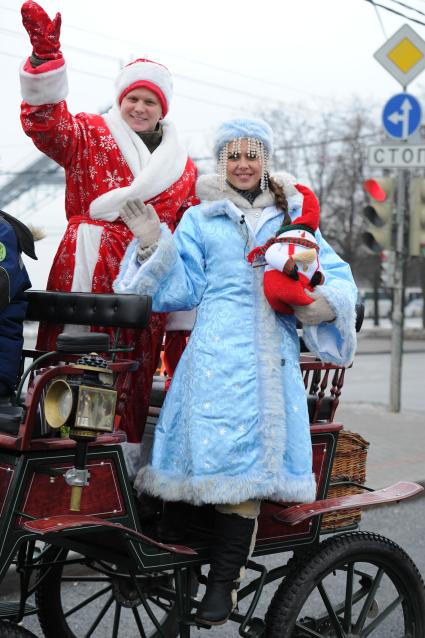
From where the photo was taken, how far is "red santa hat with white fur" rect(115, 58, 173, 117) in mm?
3617

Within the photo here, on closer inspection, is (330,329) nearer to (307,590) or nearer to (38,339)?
(307,590)

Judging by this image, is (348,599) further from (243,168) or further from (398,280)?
(398,280)

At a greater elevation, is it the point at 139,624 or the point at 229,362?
the point at 229,362

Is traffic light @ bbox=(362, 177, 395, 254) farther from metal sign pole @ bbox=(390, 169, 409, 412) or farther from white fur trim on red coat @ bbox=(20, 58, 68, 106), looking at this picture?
white fur trim on red coat @ bbox=(20, 58, 68, 106)

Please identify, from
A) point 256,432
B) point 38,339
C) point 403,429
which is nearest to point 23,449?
point 256,432

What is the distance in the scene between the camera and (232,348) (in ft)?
9.77

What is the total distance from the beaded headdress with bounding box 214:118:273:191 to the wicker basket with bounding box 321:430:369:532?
102cm

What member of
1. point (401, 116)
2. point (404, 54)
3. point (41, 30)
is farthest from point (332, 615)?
point (404, 54)

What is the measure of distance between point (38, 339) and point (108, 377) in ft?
3.36

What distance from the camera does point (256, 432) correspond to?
9.60 feet

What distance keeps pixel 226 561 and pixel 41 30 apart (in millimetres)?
1915

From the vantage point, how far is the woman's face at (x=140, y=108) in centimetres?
364

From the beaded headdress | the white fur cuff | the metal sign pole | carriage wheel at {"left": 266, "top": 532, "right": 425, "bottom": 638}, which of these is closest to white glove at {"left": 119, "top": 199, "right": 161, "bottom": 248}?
the beaded headdress

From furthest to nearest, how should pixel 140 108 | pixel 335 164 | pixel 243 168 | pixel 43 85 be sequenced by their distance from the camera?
pixel 335 164 < pixel 140 108 < pixel 43 85 < pixel 243 168
